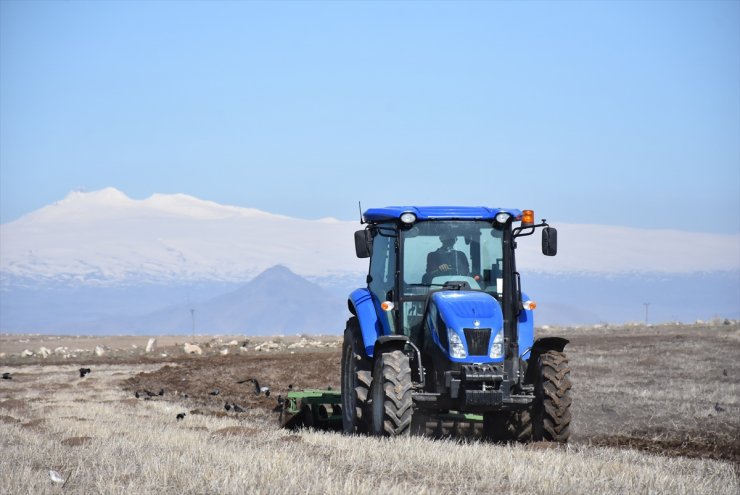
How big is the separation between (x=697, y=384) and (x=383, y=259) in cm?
1324

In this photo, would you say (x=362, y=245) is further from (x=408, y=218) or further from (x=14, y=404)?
(x=14, y=404)

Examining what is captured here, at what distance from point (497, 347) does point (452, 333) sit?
654 millimetres

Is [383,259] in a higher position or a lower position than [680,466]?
higher

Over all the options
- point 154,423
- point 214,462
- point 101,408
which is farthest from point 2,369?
point 214,462

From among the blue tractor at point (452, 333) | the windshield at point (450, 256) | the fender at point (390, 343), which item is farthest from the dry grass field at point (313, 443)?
the windshield at point (450, 256)

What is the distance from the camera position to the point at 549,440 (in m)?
13.2

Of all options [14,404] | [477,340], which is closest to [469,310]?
[477,340]

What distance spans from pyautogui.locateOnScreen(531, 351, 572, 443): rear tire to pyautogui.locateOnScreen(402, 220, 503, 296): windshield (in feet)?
4.04

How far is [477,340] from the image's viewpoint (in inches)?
509

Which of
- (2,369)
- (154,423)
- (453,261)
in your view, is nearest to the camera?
(453,261)

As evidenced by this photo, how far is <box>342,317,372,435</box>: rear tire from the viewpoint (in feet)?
44.7

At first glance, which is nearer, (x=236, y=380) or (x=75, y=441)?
(x=75, y=441)

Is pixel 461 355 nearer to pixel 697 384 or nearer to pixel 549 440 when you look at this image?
pixel 549 440

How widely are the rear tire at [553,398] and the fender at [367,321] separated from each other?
2236 millimetres
